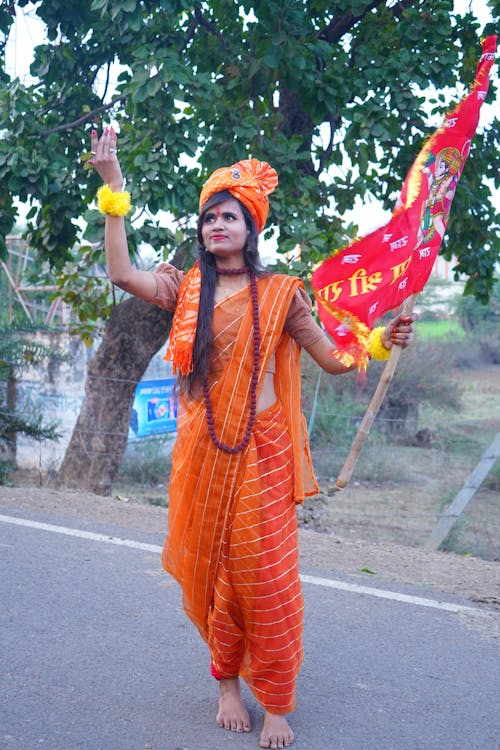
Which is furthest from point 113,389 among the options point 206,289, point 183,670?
point 206,289

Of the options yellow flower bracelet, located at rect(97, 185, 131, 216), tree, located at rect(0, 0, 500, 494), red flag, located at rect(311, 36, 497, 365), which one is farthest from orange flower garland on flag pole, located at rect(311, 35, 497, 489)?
tree, located at rect(0, 0, 500, 494)

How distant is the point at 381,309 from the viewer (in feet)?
11.2

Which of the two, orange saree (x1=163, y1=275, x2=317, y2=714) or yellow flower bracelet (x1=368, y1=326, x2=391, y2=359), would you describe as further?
yellow flower bracelet (x1=368, y1=326, x2=391, y2=359)

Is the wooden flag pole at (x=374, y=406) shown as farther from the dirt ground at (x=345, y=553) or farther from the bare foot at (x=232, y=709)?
the dirt ground at (x=345, y=553)

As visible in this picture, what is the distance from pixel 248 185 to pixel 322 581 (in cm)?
254

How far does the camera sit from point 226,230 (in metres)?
3.09

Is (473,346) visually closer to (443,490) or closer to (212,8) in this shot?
(443,490)

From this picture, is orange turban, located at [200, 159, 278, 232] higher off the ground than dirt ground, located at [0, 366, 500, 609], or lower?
higher

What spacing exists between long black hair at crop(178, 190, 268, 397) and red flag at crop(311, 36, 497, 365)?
42 cm

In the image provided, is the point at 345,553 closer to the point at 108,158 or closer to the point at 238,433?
the point at 238,433

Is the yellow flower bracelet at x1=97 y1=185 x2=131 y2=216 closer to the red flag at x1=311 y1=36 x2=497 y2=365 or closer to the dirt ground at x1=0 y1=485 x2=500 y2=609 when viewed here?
the red flag at x1=311 y1=36 x2=497 y2=365

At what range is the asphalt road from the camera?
3.03m

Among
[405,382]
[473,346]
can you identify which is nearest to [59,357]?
[405,382]

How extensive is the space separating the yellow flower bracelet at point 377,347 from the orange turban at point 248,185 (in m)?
0.55
